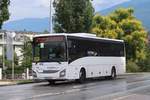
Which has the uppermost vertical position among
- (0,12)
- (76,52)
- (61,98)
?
(0,12)

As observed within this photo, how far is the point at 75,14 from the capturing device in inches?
1815

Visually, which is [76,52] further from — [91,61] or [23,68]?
[23,68]

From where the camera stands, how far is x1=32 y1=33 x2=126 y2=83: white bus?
30828mm

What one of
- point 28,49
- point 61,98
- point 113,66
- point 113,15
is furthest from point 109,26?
point 61,98

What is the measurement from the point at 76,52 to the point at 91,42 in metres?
2.76

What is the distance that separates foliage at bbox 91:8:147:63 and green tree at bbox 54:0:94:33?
12574 mm

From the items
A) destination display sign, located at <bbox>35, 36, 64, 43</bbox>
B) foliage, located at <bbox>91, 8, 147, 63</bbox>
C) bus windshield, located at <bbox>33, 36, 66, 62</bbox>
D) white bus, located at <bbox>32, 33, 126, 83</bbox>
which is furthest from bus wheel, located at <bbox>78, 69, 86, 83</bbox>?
foliage, located at <bbox>91, 8, 147, 63</bbox>

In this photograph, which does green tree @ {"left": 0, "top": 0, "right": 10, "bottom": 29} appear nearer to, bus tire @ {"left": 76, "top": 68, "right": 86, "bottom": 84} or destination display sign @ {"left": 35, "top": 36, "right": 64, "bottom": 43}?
destination display sign @ {"left": 35, "top": 36, "right": 64, "bottom": 43}

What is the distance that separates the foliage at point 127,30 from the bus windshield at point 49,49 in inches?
1082

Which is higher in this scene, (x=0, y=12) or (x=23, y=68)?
(x=0, y=12)

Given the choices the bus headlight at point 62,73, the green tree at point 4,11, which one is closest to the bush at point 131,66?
the green tree at point 4,11

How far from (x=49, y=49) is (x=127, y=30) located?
31.9 metres

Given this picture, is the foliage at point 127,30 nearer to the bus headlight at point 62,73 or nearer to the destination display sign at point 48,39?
the destination display sign at point 48,39

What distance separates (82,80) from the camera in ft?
109
